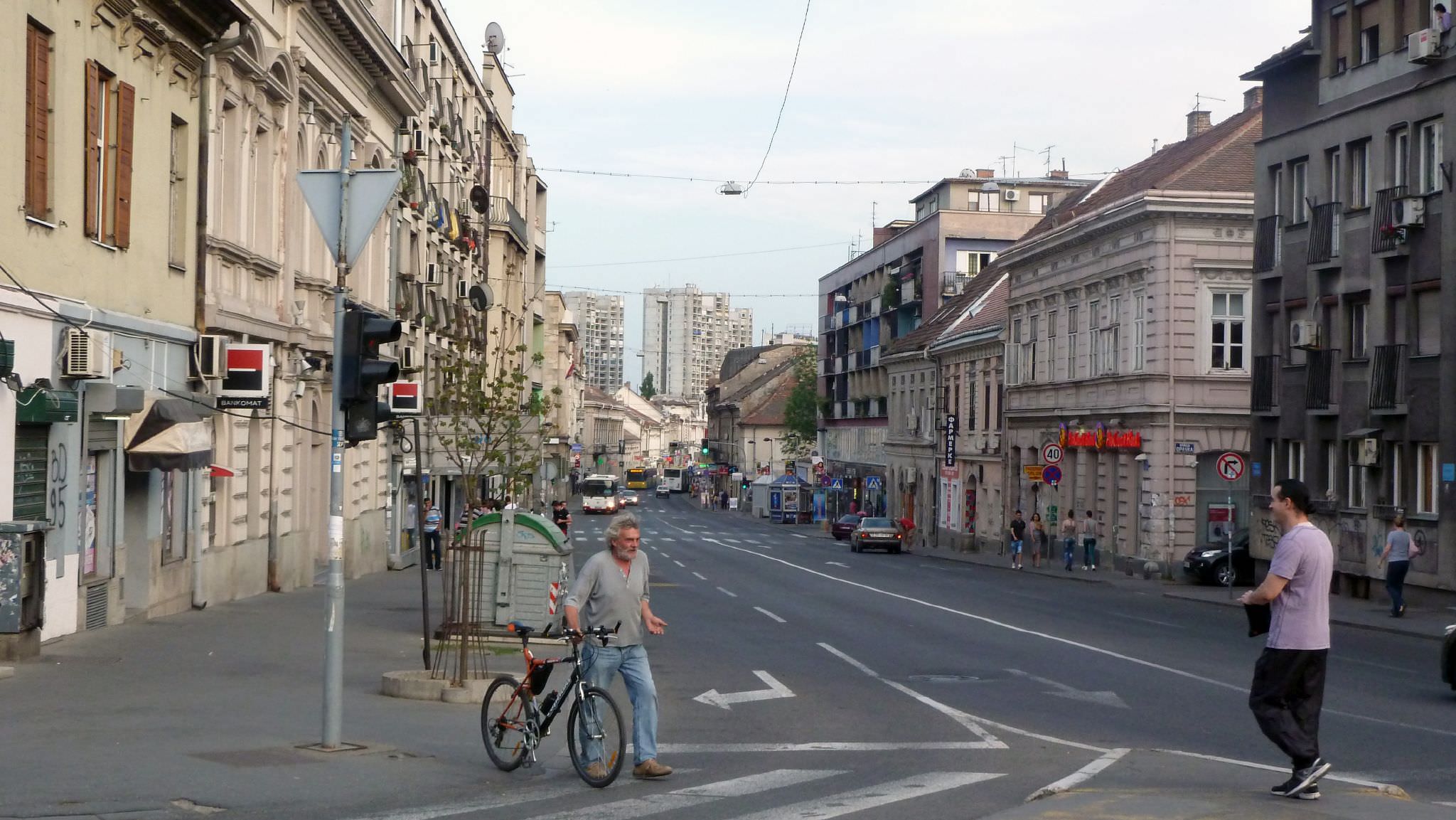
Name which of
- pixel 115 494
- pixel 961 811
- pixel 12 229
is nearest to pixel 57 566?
pixel 115 494

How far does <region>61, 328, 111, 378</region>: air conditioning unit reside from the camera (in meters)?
17.1

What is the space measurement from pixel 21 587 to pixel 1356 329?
28.6 metres

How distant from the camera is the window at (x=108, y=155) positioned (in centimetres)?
1800

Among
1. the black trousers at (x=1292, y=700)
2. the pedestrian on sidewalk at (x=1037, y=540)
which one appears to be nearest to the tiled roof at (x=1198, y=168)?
the pedestrian on sidewalk at (x=1037, y=540)

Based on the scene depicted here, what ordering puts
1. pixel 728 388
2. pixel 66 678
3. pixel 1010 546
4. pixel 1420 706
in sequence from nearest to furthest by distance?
pixel 66 678 < pixel 1420 706 < pixel 1010 546 < pixel 728 388

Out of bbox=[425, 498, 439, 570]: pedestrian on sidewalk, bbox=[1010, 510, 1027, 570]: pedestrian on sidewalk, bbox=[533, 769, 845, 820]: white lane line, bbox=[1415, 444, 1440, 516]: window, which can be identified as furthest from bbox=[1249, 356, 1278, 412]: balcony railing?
bbox=[533, 769, 845, 820]: white lane line

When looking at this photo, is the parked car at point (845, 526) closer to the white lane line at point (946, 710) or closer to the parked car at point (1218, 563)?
the parked car at point (1218, 563)

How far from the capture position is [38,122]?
16609 mm

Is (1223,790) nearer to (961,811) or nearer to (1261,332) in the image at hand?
(961,811)

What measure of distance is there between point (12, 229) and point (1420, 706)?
14.4 metres

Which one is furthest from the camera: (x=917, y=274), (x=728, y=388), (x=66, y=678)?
(x=728, y=388)

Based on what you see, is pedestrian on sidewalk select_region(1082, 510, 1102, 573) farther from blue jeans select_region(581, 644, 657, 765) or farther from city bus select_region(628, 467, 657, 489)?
city bus select_region(628, 467, 657, 489)

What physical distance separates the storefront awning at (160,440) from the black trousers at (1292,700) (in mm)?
14085

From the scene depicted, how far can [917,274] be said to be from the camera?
87.1 meters
